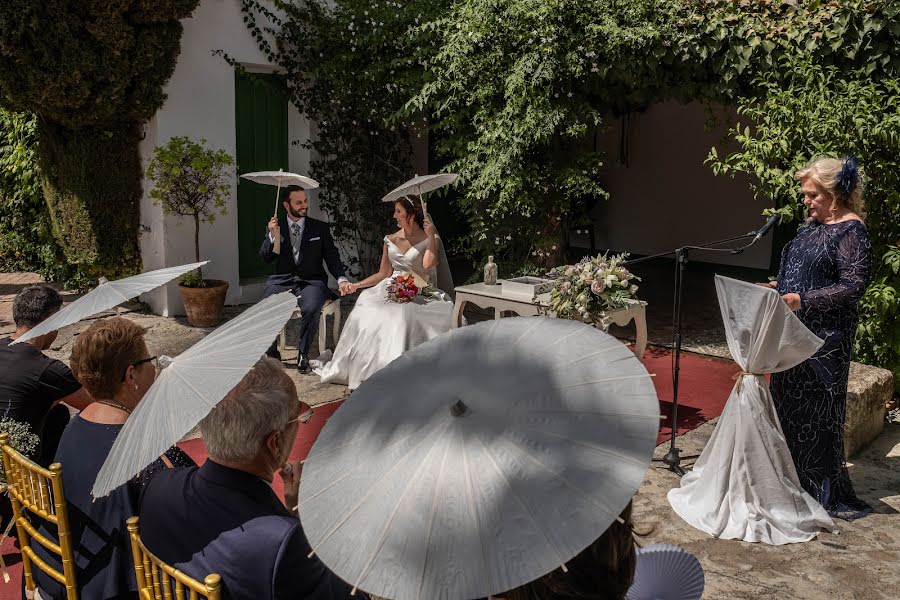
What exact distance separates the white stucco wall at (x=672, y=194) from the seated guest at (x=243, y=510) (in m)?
9.79

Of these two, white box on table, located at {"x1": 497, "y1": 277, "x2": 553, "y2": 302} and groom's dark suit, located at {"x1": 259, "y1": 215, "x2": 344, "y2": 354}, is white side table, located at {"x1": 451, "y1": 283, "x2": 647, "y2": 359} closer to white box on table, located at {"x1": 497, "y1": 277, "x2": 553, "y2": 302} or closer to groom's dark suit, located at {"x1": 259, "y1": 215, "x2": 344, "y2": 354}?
white box on table, located at {"x1": 497, "y1": 277, "x2": 553, "y2": 302}

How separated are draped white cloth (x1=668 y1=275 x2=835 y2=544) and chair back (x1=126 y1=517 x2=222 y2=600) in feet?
9.87

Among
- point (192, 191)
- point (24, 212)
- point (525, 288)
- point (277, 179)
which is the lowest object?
point (525, 288)

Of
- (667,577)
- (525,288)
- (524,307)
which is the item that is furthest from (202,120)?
(667,577)

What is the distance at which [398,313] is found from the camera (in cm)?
676

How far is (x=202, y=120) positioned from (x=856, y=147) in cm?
628

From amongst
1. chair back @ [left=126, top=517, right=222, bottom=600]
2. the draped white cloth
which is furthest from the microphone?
chair back @ [left=126, top=517, right=222, bottom=600]

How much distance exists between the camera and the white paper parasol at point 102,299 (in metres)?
2.98

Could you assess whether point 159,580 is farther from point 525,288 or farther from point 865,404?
point 865,404

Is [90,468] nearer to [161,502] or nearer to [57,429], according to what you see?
[161,502]

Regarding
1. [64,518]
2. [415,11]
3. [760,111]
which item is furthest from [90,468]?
[415,11]

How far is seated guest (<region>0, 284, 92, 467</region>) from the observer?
3471 millimetres

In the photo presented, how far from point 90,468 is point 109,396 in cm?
32

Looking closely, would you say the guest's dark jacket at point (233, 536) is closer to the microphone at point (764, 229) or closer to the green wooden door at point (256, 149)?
the microphone at point (764, 229)
